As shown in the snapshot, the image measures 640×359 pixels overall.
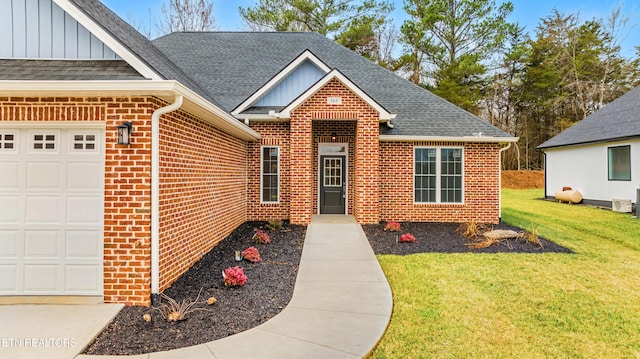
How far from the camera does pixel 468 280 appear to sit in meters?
5.84

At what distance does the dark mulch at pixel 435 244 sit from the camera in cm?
786

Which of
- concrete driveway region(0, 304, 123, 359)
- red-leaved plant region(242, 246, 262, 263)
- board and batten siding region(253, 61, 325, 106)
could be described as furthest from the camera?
board and batten siding region(253, 61, 325, 106)

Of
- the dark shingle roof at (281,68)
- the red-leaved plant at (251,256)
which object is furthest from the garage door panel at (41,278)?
the dark shingle roof at (281,68)

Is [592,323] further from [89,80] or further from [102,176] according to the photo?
[89,80]

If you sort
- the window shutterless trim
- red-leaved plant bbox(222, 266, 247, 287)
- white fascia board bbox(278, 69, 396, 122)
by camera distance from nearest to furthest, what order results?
red-leaved plant bbox(222, 266, 247, 287) → white fascia board bbox(278, 69, 396, 122) → the window shutterless trim

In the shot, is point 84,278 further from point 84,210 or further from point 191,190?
point 191,190

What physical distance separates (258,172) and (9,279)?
7.09m

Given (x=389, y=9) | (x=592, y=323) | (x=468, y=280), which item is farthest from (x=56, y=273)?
(x=389, y=9)

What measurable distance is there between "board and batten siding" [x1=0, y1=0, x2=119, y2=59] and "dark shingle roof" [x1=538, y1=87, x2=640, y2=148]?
1842 centimetres

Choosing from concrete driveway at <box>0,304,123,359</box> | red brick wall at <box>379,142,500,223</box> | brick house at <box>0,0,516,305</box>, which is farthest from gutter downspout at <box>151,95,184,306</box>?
red brick wall at <box>379,142,500,223</box>

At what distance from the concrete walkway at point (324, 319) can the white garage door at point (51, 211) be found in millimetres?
1859

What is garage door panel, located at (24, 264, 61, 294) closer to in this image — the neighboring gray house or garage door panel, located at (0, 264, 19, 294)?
garage door panel, located at (0, 264, 19, 294)

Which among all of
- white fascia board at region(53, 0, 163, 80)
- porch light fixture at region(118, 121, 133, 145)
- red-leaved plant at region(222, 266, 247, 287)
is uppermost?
white fascia board at region(53, 0, 163, 80)

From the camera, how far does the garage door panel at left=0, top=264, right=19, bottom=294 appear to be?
4.75 m
